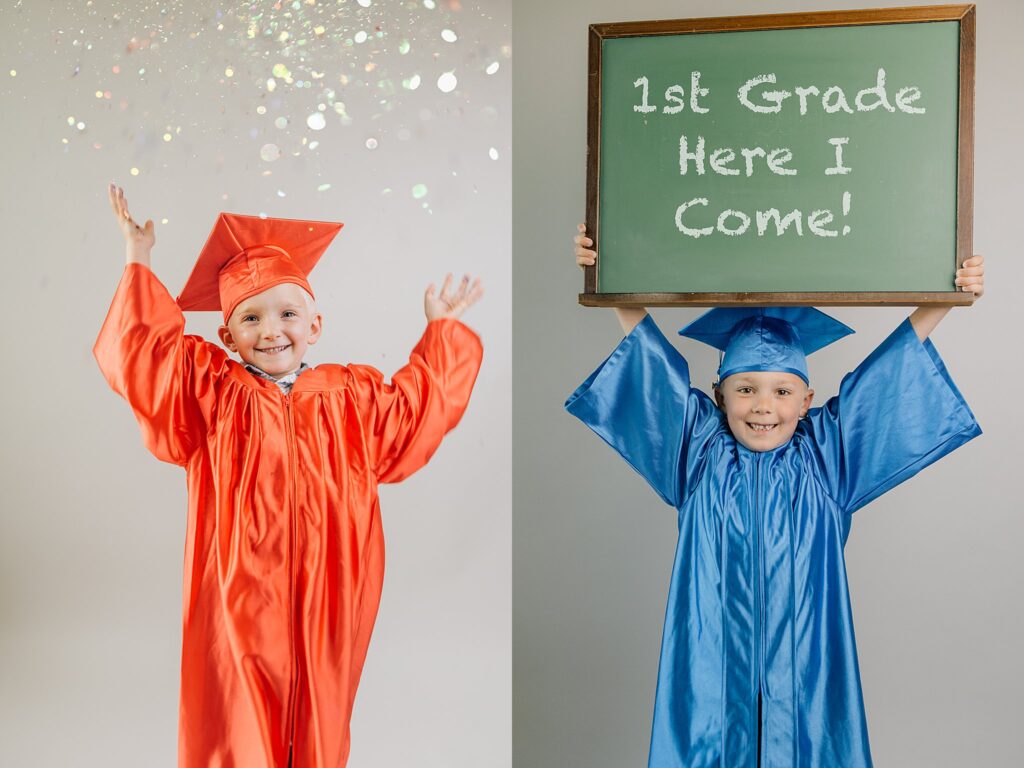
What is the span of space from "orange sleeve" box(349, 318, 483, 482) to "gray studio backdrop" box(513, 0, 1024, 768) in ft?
1.99

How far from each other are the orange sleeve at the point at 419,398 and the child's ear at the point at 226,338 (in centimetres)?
23

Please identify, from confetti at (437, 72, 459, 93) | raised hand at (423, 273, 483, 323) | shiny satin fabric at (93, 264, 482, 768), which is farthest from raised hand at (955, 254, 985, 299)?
shiny satin fabric at (93, 264, 482, 768)

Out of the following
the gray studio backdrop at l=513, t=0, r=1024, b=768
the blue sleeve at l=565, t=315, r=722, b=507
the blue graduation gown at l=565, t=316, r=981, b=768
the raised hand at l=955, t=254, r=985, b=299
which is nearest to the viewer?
the raised hand at l=955, t=254, r=985, b=299

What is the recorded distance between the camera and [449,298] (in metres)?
2.04

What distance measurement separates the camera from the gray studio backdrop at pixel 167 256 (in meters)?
1.99

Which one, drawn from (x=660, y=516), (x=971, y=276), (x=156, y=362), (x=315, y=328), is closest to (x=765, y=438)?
(x=971, y=276)

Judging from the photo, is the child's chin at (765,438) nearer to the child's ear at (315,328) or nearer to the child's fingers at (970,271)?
the child's fingers at (970,271)

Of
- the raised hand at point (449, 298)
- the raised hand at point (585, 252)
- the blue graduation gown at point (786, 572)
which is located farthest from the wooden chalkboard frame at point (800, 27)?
the raised hand at point (449, 298)

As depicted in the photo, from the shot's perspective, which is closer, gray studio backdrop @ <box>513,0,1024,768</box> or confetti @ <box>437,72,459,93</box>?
confetti @ <box>437,72,459,93</box>

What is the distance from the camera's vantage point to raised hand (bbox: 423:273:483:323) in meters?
2.03

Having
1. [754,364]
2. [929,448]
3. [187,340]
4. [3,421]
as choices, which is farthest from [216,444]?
[929,448]

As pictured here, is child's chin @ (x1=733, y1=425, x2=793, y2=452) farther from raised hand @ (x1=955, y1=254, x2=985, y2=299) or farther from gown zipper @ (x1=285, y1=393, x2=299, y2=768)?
gown zipper @ (x1=285, y1=393, x2=299, y2=768)

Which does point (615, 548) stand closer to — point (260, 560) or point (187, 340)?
point (260, 560)

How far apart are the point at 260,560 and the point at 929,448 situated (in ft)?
4.37
